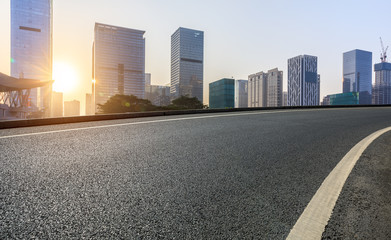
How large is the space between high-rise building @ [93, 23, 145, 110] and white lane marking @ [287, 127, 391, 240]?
16585cm

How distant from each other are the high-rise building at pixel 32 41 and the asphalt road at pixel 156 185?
168 meters

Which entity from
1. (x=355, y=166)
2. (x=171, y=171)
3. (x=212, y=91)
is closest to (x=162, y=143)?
(x=171, y=171)

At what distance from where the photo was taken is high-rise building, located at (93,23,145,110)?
159 metres

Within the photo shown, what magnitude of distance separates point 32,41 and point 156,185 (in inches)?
7554

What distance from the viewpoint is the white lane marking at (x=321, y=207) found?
1540 millimetres

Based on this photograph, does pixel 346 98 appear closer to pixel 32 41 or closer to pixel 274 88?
pixel 274 88

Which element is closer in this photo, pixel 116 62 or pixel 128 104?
pixel 128 104

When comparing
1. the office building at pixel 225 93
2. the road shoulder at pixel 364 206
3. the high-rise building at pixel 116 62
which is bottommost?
the road shoulder at pixel 364 206

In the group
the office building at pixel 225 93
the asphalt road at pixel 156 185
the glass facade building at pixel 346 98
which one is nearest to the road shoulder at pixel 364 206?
the asphalt road at pixel 156 185

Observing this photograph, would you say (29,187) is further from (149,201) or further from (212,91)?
(212,91)

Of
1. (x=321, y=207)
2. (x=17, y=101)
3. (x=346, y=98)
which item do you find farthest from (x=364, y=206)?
Answer: (x=346, y=98)

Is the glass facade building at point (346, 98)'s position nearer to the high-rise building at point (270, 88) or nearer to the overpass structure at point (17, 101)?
the high-rise building at point (270, 88)

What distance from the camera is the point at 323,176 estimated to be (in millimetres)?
2689

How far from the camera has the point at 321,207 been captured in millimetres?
1897
